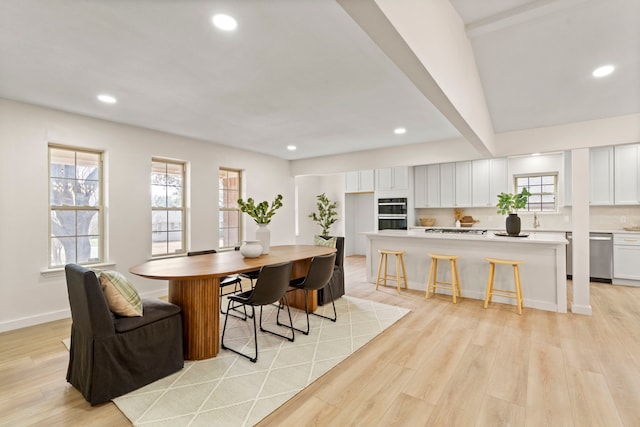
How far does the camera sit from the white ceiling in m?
1.82

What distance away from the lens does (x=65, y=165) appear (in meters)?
3.74

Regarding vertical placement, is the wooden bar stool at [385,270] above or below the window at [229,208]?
below

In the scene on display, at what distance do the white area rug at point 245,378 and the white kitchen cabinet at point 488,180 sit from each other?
14.3ft

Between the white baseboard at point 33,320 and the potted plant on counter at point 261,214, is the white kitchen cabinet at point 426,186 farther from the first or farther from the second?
the white baseboard at point 33,320

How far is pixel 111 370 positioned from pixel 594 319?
492cm

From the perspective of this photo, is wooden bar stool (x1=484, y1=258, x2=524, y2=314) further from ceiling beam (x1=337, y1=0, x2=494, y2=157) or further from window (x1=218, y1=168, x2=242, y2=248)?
window (x1=218, y1=168, x2=242, y2=248)

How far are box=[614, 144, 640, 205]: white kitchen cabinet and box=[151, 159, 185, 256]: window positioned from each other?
7.56 m

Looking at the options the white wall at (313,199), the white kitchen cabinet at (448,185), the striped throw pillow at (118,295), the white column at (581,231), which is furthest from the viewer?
the white wall at (313,199)

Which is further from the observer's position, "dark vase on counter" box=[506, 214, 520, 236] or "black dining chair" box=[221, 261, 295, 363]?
"dark vase on counter" box=[506, 214, 520, 236]

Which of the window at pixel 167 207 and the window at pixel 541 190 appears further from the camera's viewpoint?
the window at pixel 541 190

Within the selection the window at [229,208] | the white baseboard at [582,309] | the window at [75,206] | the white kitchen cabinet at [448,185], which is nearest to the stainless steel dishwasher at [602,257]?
the white baseboard at [582,309]

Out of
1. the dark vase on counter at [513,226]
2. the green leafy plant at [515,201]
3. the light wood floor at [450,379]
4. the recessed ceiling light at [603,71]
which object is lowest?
the light wood floor at [450,379]

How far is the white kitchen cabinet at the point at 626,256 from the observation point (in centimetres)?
491

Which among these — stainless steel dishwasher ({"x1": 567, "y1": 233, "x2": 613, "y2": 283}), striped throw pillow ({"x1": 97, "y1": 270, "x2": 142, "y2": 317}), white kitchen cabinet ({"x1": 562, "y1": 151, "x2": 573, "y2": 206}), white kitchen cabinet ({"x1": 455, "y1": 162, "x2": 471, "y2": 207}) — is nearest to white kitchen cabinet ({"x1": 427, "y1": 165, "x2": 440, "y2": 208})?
white kitchen cabinet ({"x1": 455, "y1": 162, "x2": 471, "y2": 207})
